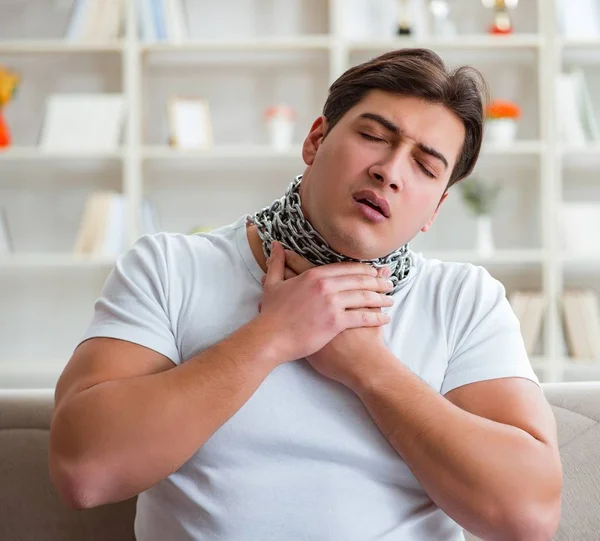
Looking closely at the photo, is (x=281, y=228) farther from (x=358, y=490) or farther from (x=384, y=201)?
(x=358, y=490)

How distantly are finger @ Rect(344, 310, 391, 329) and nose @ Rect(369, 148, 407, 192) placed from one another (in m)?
0.17

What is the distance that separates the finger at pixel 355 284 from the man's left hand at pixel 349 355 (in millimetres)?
56

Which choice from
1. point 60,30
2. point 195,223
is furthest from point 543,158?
point 60,30

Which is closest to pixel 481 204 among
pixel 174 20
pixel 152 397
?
pixel 174 20

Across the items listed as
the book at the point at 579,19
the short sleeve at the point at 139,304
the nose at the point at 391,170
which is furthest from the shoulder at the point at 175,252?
the book at the point at 579,19

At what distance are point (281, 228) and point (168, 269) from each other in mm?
175

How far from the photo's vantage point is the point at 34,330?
3.94 meters

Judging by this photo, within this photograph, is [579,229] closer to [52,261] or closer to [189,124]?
[189,124]

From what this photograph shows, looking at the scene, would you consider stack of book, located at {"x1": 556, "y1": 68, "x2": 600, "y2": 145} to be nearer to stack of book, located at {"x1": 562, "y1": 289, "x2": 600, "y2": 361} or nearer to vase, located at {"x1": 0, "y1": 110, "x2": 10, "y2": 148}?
stack of book, located at {"x1": 562, "y1": 289, "x2": 600, "y2": 361}

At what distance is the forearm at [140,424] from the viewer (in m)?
1.03

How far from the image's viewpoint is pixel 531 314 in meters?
3.64

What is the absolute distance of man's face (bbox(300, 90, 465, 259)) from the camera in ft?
3.86

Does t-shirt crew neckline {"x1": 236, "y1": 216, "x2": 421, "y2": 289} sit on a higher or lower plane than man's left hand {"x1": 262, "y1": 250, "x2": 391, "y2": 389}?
higher

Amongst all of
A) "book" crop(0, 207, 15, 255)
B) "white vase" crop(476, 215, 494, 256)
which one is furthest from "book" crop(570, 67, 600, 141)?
"book" crop(0, 207, 15, 255)
